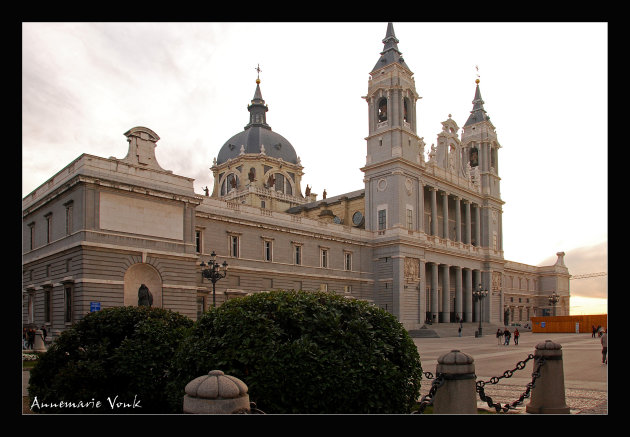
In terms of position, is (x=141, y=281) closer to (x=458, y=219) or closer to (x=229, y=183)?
(x=458, y=219)

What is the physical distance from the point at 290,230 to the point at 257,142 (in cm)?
4048

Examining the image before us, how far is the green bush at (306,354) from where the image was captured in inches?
346

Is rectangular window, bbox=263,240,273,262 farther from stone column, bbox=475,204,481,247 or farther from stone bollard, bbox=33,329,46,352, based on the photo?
stone column, bbox=475,204,481,247

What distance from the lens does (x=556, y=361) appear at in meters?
11.2

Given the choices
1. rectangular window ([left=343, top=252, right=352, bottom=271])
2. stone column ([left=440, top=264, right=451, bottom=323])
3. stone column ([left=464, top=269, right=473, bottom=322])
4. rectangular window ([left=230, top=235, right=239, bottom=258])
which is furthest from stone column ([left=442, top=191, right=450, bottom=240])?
rectangular window ([left=230, top=235, right=239, bottom=258])

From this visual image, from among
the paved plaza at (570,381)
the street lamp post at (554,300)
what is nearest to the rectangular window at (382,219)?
the paved plaza at (570,381)

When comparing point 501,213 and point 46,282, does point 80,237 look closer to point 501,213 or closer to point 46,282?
point 46,282

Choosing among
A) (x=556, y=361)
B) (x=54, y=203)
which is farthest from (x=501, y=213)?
(x=556, y=361)

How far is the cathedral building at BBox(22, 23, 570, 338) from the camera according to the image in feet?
95.6

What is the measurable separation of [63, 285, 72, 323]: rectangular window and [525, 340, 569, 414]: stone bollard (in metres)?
23.6

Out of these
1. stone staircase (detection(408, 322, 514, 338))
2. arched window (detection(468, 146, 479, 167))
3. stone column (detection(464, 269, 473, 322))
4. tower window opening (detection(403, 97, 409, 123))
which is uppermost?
tower window opening (detection(403, 97, 409, 123))

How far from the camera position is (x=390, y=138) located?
51344 mm

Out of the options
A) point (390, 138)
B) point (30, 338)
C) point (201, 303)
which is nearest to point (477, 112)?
point (390, 138)

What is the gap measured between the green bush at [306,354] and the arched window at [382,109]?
44764 millimetres
